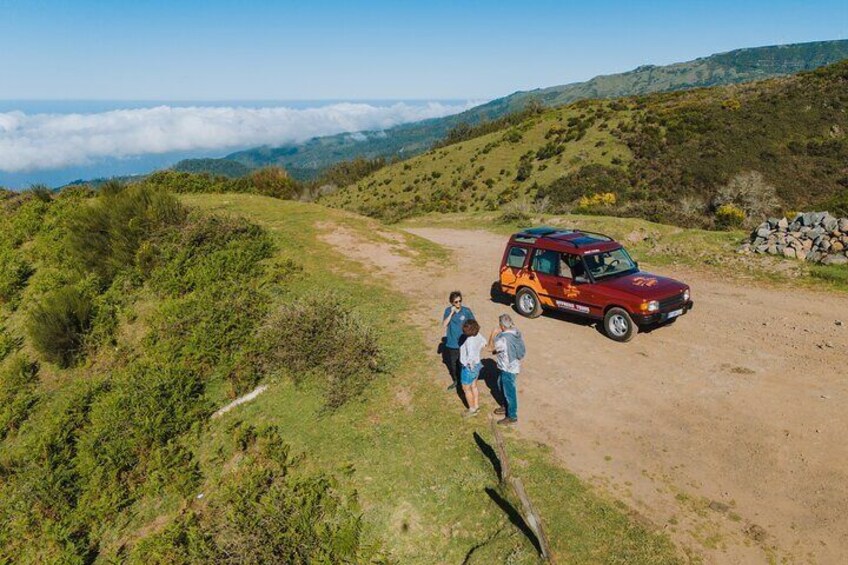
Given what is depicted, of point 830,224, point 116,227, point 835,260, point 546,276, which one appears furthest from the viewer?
point 116,227

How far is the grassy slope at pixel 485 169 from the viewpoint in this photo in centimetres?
5066

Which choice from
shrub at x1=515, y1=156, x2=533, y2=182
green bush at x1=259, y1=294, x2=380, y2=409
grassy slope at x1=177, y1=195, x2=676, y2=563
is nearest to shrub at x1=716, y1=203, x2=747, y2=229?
grassy slope at x1=177, y1=195, x2=676, y2=563

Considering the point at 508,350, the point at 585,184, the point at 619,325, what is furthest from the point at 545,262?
the point at 585,184

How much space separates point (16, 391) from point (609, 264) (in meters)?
16.8

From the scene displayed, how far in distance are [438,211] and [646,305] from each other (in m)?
29.7

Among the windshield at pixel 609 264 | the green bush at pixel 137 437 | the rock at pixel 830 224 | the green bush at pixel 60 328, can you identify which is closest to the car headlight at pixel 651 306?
the windshield at pixel 609 264

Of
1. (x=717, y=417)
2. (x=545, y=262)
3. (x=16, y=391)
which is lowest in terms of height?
(x=16, y=391)

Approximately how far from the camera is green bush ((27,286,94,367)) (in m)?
14.0

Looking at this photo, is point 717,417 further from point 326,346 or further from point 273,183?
point 273,183

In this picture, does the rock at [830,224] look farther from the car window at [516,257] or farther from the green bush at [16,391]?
the green bush at [16,391]

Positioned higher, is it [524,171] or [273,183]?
[273,183]

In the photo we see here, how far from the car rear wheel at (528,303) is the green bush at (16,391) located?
13687 millimetres

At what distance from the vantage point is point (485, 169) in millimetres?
58656

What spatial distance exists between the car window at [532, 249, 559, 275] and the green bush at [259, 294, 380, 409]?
480 cm
